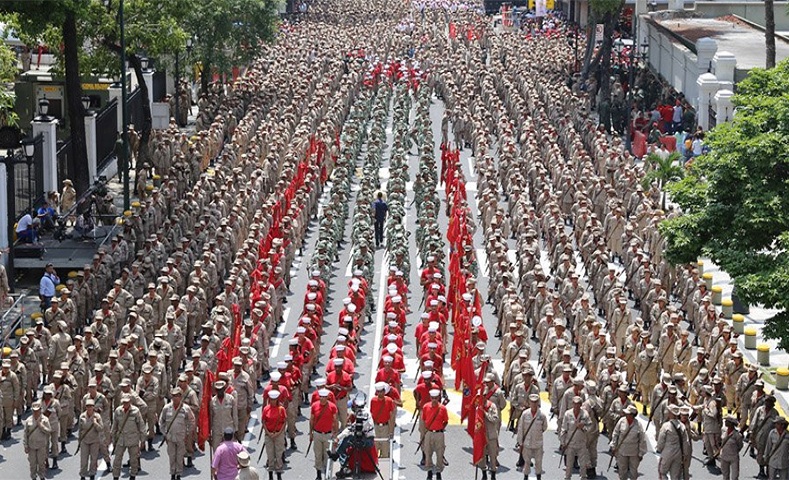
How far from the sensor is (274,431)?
20.7m

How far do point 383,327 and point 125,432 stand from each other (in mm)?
7141

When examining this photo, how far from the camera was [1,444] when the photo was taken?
22.2 metres

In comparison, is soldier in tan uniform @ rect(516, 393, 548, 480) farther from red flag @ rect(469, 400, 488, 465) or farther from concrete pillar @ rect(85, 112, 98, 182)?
concrete pillar @ rect(85, 112, 98, 182)

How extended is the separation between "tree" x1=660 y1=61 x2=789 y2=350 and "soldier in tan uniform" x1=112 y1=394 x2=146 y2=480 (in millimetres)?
6960

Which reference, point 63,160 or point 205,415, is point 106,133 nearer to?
point 63,160

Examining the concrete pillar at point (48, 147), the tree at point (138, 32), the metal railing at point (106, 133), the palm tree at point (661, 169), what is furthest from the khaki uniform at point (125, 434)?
the metal railing at point (106, 133)

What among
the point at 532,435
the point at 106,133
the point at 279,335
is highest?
the point at 106,133


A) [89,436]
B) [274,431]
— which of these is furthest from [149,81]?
[274,431]

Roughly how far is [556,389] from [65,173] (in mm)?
18369

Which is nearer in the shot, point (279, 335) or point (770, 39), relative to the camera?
point (279, 335)

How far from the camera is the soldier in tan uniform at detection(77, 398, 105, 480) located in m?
20.5

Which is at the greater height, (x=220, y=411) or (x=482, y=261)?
(x=220, y=411)

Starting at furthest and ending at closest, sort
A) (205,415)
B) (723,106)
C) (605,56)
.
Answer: (605,56)
(723,106)
(205,415)

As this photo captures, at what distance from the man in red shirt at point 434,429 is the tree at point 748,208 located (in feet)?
11.8
